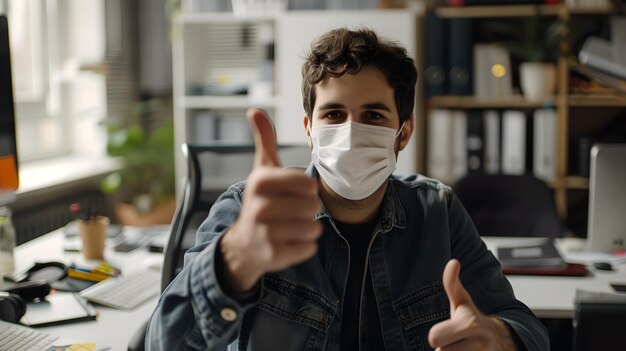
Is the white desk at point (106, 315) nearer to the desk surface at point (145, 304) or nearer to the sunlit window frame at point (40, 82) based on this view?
the desk surface at point (145, 304)

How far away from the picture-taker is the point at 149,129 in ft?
14.3

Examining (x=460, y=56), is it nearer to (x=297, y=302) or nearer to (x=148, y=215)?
(x=148, y=215)

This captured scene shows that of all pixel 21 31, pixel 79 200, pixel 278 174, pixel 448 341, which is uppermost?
pixel 21 31

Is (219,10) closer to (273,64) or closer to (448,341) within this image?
(273,64)

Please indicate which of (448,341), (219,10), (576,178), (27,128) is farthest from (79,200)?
(448,341)

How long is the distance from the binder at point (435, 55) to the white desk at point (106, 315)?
1.80 metres

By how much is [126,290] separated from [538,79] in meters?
2.31

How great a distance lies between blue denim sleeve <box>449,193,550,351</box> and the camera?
1.32m

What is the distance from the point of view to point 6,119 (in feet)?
6.03

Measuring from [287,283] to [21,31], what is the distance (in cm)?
276

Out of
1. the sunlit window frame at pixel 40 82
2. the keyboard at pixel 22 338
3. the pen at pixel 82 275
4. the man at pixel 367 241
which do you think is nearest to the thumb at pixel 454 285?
the man at pixel 367 241

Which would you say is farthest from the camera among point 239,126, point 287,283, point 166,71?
point 166,71

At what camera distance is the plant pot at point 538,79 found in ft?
11.1

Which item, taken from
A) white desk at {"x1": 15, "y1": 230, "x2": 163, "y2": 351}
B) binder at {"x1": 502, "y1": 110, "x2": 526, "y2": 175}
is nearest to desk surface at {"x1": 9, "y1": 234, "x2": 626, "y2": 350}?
white desk at {"x1": 15, "y1": 230, "x2": 163, "y2": 351}
